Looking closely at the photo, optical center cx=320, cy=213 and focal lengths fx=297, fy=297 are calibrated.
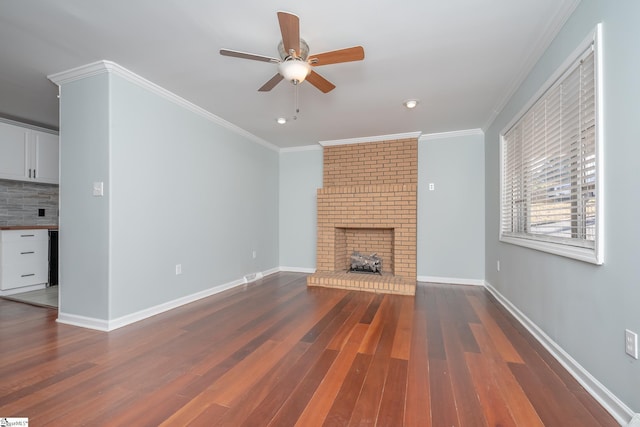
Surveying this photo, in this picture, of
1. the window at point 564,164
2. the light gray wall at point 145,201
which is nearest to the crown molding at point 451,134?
the window at point 564,164

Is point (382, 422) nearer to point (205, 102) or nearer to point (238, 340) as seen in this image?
point (238, 340)

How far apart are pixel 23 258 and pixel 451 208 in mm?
6072

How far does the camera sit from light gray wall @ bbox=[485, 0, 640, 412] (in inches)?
55.0

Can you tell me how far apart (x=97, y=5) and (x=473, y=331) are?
3.72 metres

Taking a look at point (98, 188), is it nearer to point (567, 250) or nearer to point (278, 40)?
point (278, 40)

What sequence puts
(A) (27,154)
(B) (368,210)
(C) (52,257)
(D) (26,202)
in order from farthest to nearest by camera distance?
(B) (368,210) < (D) (26,202) < (C) (52,257) < (A) (27,154)

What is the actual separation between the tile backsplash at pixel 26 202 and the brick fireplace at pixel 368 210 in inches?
169

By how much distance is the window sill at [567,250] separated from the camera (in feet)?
5.42

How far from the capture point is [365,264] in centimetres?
482

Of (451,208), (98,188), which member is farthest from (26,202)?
(451,208)

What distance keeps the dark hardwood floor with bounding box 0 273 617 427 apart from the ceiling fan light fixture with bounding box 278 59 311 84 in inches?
78.4

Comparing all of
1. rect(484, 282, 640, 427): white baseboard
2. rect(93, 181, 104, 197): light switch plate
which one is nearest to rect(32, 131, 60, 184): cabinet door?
rect(93, 181, 104, 197): light switch plate

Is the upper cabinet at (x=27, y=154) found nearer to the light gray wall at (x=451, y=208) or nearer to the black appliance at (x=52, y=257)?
the black appliance at (x=52, y=257)

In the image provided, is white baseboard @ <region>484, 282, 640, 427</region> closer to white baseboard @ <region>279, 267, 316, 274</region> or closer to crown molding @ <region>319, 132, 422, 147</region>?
crown molding @ <region>319, 132, 422, 147</region>
